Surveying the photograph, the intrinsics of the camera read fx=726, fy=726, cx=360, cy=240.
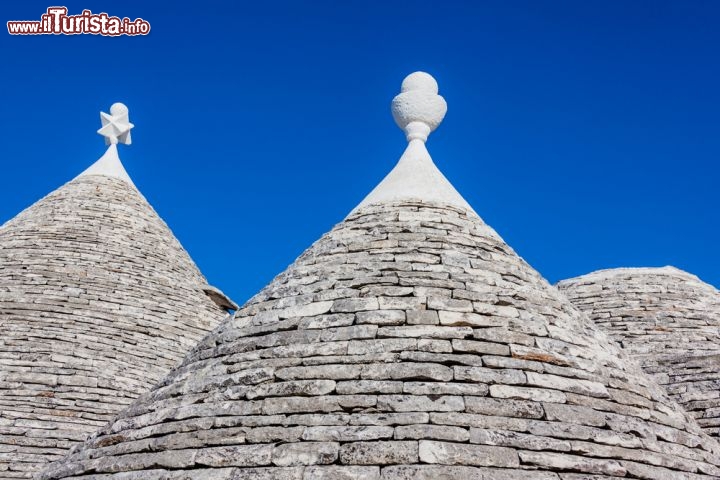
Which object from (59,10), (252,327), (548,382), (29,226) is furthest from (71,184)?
(548,382)

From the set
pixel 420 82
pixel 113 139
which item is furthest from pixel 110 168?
pixel 420 82

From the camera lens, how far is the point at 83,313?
8977mm

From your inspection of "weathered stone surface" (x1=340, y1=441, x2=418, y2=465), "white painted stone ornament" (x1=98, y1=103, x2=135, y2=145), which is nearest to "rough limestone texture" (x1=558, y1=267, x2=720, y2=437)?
"weathered stone surface" (x1=340, y1=441, x2=418, y2=465)

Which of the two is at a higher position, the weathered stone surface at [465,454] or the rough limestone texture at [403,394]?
the rough limestone texture at [403,394]

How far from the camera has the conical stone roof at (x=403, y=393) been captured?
13.0 feet

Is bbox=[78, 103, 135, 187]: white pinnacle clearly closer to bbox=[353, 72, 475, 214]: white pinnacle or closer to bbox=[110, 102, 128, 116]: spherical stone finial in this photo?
bbox=[110, 102, 128, 116]: spherical stone finial

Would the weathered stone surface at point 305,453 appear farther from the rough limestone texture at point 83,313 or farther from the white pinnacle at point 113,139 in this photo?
the white pinnacle at point 113,139

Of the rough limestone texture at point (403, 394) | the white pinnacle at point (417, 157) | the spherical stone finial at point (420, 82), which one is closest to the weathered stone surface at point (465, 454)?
the rough limestone texture at point (403, 394)

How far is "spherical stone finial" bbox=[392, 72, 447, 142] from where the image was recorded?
8.05m

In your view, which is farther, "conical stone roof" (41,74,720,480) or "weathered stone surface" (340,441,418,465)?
"conical stone roof" (41,74,720,480)

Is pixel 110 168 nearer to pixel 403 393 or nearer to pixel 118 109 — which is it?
pixel 118 109

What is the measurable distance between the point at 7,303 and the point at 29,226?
179cm

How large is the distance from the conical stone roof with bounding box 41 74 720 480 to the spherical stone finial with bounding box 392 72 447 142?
2.46 meters

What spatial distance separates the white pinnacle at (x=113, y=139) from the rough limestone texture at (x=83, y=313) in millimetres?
308
